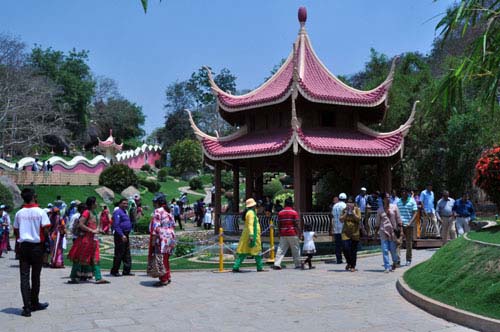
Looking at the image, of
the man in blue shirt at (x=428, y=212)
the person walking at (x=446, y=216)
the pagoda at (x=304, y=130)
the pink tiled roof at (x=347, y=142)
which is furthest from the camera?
the pagoda at (x=304, y=130)

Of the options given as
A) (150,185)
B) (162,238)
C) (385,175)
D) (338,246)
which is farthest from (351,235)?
(150,185)

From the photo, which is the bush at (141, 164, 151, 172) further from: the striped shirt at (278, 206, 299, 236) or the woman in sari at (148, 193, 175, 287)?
the woman in sari at (148, 193, 175, 287)

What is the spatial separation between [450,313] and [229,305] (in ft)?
10.8

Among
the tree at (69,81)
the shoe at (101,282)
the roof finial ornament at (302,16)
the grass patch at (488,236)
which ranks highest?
the tree at (69,81)

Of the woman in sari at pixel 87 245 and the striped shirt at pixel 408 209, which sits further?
the striped shirt at pixel 408 209

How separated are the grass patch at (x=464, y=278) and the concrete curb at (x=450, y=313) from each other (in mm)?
138

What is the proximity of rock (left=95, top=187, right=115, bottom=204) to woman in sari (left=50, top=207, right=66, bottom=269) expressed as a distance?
23685 mm

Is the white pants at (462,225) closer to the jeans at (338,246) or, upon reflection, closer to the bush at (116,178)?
the jeans at (338,246)

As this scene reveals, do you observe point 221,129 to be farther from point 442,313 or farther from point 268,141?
point 442,313

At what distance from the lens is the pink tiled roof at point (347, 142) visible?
19.6m

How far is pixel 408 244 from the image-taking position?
13.4 metres

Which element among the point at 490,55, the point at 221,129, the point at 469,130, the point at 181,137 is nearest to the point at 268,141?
the point at 469,130

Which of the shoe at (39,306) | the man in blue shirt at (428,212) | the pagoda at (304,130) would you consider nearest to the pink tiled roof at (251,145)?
the pagoda at (304,130)

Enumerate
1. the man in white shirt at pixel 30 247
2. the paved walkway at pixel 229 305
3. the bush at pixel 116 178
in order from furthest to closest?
the bush at pixel 116 178
the man in white shirt at pixel 30 247
the paved walkway at pixel 229 305
